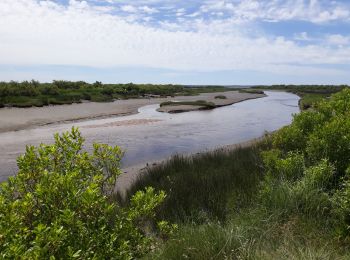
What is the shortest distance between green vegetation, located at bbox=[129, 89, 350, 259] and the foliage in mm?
1027

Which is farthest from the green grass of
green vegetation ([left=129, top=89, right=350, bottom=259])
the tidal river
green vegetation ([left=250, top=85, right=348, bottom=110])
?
the tidal river

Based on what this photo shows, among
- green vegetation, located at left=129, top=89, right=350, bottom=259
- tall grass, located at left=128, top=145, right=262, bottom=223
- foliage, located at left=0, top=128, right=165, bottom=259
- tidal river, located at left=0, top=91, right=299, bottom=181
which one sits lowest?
tidal river, located at left=0, top=91, right=299, bottom=181

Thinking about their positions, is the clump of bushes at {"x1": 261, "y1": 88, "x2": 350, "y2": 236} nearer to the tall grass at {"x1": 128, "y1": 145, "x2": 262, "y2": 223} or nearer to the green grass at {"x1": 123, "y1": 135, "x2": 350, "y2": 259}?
the green grass at {"x1": 123, "y1": 135, "x2": 350, "y2": 259}

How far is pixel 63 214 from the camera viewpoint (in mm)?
3574

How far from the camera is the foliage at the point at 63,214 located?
3133 millimetres

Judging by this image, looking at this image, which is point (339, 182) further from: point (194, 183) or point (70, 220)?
point (70, 220)

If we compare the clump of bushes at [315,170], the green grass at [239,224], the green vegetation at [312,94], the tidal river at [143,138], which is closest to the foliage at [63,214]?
the green grass at [239,224]

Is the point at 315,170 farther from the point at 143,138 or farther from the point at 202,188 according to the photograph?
the point at 143,138

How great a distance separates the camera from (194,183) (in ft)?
28.4

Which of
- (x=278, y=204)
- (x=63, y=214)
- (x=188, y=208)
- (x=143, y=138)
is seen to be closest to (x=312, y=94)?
(x=143, y=138)

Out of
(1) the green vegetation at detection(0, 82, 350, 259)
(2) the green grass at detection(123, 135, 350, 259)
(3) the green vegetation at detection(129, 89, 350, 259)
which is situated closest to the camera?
(1) the green vegetation at detection(0, 82, 350, 259)

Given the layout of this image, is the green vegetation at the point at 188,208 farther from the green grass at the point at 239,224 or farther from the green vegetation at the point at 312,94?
the green vegetation at the point at 312,94

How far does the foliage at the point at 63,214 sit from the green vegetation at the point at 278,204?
3.37ft

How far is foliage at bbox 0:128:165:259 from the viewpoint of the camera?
3.13m
